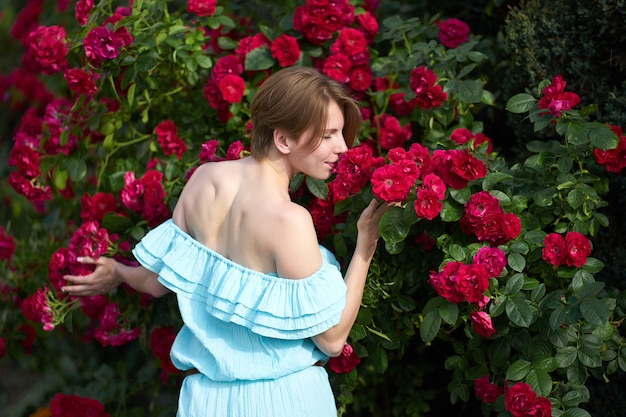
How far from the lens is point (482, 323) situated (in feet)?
7.27

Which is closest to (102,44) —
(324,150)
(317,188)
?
(317,188)

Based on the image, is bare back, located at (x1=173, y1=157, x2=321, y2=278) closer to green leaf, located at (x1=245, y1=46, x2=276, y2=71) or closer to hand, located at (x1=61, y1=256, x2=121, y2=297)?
hand, located at (x1=61, y1=256, x2=121, y2=297)

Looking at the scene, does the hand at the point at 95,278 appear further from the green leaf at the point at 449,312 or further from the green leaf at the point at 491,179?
the green leaf at the point at 491,179

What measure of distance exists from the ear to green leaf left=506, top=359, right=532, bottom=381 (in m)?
0.87

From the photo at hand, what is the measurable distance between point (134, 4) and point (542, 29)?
144cm

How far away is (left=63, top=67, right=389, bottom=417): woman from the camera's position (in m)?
2.03

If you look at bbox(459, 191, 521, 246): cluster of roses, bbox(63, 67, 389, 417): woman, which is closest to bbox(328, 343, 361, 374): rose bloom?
bbox(63, 67, 389, 417): woman

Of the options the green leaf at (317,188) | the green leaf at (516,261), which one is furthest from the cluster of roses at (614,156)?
the green leaf at (317,188)

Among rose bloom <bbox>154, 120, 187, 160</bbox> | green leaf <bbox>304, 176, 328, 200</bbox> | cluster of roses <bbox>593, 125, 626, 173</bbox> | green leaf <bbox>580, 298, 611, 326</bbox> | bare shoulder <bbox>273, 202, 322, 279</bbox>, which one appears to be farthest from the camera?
rose bloom <bbox>154, 120, 187, 160</bbox>

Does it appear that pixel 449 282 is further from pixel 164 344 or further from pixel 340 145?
pixel 164 344

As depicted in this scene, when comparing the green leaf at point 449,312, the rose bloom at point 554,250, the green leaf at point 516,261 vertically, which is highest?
the rose bloom at point 554,250

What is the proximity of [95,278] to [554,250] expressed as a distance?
1471mm

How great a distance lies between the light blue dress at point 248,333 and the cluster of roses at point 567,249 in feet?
1.96

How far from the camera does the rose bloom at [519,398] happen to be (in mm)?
2176
